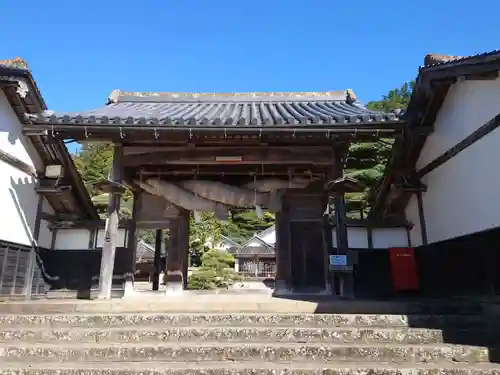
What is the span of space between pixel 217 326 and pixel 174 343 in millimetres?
641

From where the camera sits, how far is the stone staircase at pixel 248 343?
416 centimetres

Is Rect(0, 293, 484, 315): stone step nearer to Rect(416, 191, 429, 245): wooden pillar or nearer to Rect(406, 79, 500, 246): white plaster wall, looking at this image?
Rect(406, 79, 500, 246): white plaster wall

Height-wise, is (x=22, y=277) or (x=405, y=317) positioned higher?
(x=22, y=277)

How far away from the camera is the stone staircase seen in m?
4.16

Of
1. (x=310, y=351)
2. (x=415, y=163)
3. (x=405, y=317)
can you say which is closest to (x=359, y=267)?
(x=415, y=163)

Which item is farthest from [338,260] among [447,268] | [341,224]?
[447,268]

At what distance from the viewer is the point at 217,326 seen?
16.9 ft

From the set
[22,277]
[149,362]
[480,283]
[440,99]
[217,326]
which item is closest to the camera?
[149,362]

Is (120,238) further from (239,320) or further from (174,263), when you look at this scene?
(239,320)

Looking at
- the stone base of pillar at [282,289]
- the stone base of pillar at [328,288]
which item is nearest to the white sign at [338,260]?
the stone base of pillar at [328,288]

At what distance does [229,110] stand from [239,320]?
6.81 metres

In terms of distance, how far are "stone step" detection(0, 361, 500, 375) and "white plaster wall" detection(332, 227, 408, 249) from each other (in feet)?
15.1

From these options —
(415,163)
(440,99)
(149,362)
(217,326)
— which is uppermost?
(440,99)

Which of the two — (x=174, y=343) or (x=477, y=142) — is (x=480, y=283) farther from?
(x=174, y=343)
